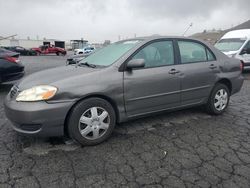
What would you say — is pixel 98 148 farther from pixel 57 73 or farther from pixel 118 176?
pixel 57 73

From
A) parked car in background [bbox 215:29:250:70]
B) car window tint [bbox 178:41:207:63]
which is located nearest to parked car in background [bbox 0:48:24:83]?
car window tint [bbox 178:41:207:63]

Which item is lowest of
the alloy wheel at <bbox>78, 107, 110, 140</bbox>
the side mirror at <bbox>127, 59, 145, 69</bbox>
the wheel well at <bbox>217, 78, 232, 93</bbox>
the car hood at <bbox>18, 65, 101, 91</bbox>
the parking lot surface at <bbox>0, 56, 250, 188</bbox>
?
the parking lot surface at <bbox>0, 56, 250, 188</bbox>

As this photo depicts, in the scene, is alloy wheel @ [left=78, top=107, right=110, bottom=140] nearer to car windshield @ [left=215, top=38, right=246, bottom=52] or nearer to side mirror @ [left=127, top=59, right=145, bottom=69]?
side mirror @ [left=127, top=59, right=145, bottom=69]

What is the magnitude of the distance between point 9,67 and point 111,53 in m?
4.07

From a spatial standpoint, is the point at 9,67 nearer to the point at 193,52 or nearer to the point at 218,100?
the point at 193,52

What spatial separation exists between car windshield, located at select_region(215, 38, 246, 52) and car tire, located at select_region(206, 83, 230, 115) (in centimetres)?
714

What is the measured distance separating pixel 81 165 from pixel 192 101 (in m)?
2.44

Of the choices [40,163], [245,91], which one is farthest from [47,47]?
[40,163]

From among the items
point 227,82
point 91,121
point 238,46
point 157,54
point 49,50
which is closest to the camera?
point 91,121

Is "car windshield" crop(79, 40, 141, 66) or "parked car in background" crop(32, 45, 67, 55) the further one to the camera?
"parked car in background" crop(32, 45, 67, 55)

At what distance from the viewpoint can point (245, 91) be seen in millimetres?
7383

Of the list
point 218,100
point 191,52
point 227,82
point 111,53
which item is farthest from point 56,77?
point 227,82

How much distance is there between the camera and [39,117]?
309 cm

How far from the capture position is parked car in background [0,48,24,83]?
682cm
